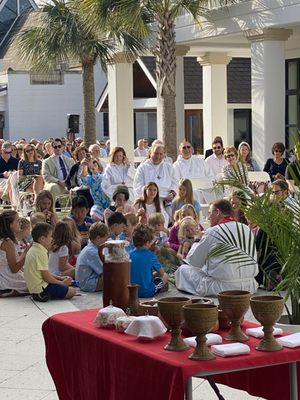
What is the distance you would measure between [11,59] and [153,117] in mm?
13955

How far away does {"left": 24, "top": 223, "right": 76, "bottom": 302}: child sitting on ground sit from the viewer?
1109cm

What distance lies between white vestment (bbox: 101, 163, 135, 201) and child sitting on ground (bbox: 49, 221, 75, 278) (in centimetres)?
437

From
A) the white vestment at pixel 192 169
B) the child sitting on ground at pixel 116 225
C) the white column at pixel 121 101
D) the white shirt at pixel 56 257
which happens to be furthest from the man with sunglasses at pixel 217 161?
the white column at pixel 121 101

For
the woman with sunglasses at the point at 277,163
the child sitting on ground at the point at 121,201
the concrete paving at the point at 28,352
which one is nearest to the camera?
the concrete paving at the point at 28,352

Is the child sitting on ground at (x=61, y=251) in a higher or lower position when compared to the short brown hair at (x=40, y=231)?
lower

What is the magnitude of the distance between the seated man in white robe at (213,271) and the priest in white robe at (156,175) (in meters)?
4.45

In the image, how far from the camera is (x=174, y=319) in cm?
538

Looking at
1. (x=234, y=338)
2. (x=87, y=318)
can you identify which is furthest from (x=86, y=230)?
(x=234, y=338)

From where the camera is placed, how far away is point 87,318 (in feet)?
20.6

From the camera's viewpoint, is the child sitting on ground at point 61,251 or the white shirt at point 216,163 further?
the white shirt at point 216,163

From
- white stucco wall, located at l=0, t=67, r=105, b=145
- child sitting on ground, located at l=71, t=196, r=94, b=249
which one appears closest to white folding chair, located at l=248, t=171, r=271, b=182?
child sitting on ground, located at l=71, t=196, r=94, b=249

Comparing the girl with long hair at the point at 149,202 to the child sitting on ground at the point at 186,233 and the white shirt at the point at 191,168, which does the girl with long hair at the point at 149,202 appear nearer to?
the child sitting on ground at the point at 186,233

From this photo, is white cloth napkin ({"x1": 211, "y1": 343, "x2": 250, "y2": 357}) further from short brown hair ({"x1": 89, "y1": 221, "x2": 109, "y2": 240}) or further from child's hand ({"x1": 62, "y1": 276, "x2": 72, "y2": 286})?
short brown hair ({"x1": 89, "y1": 221, "x2": 109, "y2": 240})

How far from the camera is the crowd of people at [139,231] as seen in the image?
11.1 m
